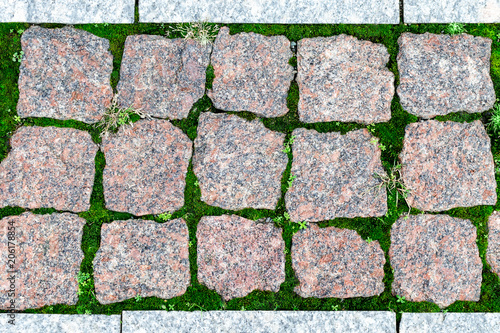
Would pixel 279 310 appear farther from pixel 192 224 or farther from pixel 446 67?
pixel 446 67

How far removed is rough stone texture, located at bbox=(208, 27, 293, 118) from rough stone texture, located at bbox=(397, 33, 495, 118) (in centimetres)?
89

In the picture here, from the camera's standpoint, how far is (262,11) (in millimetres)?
2957

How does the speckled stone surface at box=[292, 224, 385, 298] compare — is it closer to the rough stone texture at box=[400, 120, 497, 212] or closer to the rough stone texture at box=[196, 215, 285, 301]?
the rough stone texture at box=[196, 215, 285, 301]

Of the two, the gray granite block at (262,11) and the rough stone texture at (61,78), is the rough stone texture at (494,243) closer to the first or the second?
the gray granite block at (262,11)

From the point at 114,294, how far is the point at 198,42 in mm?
1940

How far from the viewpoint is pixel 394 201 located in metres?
2.93

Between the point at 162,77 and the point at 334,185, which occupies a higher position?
the point at 162,77

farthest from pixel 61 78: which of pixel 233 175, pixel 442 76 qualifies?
pixel 442 76

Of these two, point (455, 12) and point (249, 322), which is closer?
point (249, 322)

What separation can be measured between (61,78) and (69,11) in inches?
20.1

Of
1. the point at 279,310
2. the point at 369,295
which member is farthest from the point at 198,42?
the point at 369,295

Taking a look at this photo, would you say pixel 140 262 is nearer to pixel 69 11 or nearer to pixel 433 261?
pixel 69 11

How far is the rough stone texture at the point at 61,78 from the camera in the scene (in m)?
2.90

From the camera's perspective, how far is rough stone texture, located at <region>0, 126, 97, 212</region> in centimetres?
288
